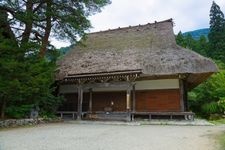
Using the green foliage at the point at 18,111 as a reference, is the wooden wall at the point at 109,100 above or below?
above

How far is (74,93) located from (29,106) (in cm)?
458

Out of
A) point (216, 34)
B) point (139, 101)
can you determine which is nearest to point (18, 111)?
point (139, 101)

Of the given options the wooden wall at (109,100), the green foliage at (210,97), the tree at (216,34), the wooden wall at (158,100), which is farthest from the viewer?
the tree at (216,34)

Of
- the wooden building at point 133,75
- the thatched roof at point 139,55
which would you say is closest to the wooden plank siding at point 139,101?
the wooden building at point 133,75

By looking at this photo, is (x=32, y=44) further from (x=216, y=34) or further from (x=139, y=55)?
(x=216, y=34)

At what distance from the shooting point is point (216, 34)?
34156 millimetres

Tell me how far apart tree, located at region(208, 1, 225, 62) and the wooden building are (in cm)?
1243

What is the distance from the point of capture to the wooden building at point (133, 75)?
1686cm

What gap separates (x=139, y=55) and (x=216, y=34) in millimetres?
18865

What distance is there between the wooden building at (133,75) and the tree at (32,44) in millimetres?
2150

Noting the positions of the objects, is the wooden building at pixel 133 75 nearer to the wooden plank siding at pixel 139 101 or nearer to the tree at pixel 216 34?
the wooden plank siding at pixel 139 101

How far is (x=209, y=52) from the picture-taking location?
3391 cm

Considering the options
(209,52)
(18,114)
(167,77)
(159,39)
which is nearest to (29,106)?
(18,114)

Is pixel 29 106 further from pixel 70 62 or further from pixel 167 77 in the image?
pixel 167 77
